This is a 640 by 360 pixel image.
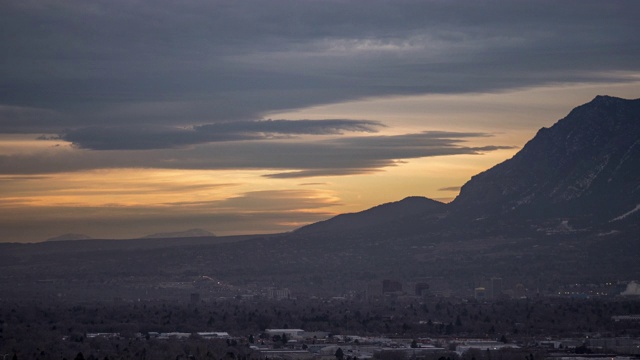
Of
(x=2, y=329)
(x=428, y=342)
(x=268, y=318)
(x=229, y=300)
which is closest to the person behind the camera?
(x=428, y=342)

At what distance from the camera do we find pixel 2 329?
13512 centimetres

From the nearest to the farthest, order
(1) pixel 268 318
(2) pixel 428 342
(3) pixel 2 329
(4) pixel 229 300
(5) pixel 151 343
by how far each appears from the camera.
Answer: (5) pixel 151 343
(2) pixel 428 342
(3) pixel 2 329
(1) pixel 268 318
(4) pixel 229 300

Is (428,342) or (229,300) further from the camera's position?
(229,300)

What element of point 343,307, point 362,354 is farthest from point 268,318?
point 362,354

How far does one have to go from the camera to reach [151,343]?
119m

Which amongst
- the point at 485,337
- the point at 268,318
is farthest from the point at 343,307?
the point at 485,337

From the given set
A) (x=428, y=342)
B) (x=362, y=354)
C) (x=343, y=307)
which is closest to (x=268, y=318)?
(x=343, y=307)

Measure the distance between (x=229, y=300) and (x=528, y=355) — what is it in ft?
299

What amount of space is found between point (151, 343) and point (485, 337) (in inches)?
1235

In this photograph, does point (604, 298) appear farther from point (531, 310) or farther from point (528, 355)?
point (528, 355)

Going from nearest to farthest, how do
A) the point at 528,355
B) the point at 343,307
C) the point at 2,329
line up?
the point at 528,355, the point at 2,329, the point at 343,307

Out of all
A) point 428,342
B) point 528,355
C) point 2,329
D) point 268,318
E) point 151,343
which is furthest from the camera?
point 268,318

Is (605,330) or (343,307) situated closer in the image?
(605,330)

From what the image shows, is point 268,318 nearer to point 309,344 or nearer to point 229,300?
point 309,344
